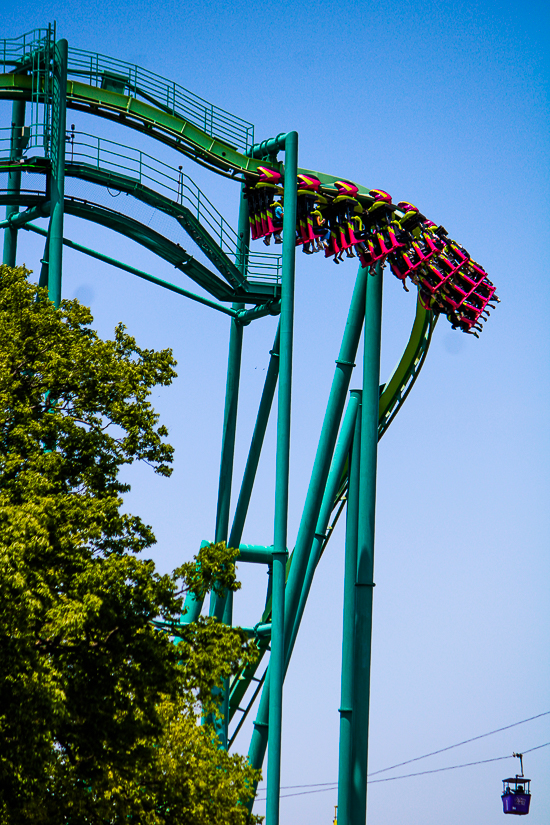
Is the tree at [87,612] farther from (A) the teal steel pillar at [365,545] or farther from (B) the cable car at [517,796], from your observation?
(B) the cable car at [517,796]

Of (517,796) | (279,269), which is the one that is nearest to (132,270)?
(279,269)

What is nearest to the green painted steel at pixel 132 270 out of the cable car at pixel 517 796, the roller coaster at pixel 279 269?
the roller coaster at pixel 279 269

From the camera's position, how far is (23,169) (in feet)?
49.4

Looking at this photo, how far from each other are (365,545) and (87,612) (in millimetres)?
7692

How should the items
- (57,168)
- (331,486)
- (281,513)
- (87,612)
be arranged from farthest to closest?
1. (331,486)
2. (281,513)
3. (57,168)
4. (87,612)

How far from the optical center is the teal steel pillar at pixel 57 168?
14258mm

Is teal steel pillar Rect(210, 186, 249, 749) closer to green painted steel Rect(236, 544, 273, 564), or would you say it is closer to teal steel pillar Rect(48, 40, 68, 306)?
green painted steel Rect(236, 544, 273, 564)

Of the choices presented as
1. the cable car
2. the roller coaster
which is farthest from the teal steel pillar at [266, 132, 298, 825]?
the cable car

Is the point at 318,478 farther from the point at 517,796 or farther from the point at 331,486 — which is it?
the point at 517,796

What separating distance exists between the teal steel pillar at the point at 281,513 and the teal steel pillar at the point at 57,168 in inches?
121

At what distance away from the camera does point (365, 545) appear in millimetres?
17562

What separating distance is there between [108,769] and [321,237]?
988 centimetres

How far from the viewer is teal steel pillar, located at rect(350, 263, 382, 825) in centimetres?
1691

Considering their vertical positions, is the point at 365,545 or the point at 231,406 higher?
the point at 231,406
